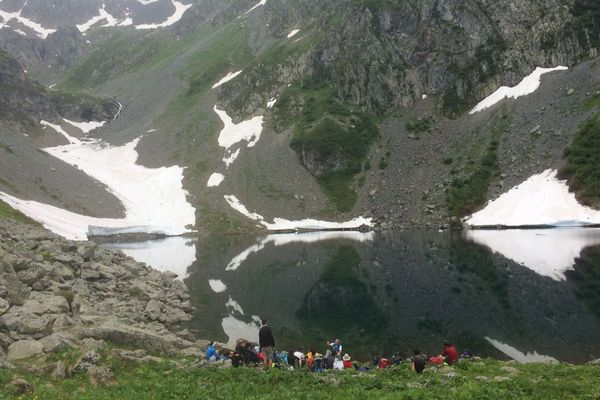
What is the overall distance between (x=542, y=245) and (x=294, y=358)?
59.5 m

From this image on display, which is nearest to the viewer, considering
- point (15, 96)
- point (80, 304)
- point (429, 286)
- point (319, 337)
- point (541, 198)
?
point (80, 304)

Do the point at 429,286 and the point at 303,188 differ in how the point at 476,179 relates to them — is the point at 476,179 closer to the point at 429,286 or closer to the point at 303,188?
the point at 303,188

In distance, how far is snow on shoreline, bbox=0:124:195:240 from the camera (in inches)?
4309

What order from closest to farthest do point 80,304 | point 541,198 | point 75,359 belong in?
point 75,359 < point 80,304 < point 541,198

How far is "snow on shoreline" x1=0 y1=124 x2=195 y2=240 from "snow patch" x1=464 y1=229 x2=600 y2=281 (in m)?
76.6

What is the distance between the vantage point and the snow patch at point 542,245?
189 feet

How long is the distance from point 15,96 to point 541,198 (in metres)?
187

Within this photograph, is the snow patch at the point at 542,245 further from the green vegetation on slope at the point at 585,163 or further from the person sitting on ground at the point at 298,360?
the person sitting on ground at the point at 298,360

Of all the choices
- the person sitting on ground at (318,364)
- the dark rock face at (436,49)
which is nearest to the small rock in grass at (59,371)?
the person sitting on ground at (318,364)

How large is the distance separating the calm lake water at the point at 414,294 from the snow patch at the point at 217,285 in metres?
0.13

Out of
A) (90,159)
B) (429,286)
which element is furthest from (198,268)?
(90,159)

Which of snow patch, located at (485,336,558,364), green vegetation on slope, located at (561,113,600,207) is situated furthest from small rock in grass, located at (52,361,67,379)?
green vegetation on slope, located at (561,113,600,207)

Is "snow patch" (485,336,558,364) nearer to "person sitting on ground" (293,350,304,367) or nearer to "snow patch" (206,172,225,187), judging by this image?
"person sitting on ground" (293,350,304,367)

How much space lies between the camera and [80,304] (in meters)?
34.4
